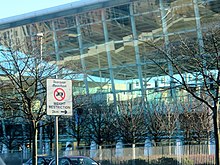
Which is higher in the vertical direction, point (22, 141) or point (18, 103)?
point (18, 103)

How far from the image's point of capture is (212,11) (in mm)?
41906

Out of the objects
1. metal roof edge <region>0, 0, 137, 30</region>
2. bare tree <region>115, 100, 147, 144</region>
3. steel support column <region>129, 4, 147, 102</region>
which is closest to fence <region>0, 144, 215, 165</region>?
bare tree <region>115, 100, 147, 144</region>

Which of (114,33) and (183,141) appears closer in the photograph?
(183,141)

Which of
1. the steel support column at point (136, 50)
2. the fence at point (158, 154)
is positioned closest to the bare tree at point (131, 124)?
the steel support column at point (136, 50)

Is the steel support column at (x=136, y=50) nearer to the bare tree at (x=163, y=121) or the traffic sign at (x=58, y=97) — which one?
the bare tree at (x=163, y=121)

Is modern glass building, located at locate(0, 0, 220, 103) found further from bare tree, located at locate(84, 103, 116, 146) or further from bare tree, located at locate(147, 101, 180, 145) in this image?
bare tree, located at locate(84, 103, 116, 146)

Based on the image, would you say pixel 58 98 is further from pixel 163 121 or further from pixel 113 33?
pixel 113 33

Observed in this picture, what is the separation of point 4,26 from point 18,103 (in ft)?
95.0

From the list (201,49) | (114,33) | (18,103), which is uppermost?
(114,33)

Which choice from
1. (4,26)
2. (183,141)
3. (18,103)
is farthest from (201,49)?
(4,26)

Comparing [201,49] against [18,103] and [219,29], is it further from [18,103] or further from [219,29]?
[18,103]

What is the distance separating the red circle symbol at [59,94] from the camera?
10775mm

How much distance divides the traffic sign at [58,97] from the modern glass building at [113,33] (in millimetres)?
30908

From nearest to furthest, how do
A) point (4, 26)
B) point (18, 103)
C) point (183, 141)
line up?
point (18, 103) → point (183, 141) → point (4, 26)
